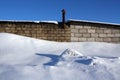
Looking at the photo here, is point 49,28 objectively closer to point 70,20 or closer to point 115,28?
point 70,20

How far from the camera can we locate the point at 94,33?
37.5ft

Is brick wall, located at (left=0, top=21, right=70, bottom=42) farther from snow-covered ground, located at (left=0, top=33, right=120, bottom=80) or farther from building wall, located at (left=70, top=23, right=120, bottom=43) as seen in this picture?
snow-covered ground, located at (left=0, top=33, right=120, bottom=80)

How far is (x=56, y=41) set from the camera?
11336mm

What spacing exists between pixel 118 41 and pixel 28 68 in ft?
21.7

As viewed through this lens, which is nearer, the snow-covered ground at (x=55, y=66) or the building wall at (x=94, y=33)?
the snow-covered ground at (x=55, y=66)

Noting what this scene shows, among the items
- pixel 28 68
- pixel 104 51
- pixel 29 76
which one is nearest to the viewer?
pixel 29 76

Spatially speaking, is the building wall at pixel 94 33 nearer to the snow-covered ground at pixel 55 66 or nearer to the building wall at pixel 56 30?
the building wall at pixel 56 30

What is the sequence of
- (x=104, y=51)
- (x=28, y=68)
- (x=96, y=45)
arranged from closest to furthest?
(x=28, y=68)
(x=104, y=51)
(x=96, y=45)

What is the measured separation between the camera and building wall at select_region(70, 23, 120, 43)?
448 inches

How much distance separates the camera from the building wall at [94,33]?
1137cm

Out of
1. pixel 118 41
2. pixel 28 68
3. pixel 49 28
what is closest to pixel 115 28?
pixel 118 41

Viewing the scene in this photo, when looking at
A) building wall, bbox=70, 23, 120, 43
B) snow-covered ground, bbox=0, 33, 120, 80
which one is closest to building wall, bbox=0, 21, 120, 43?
building wall, bbox=70, 23, 120, 43

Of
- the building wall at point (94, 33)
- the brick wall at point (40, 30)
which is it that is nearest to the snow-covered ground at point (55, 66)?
the brick wall at point (40, 30)

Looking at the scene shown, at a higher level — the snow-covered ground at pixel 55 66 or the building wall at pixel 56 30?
the building wall at pixel 56 30
